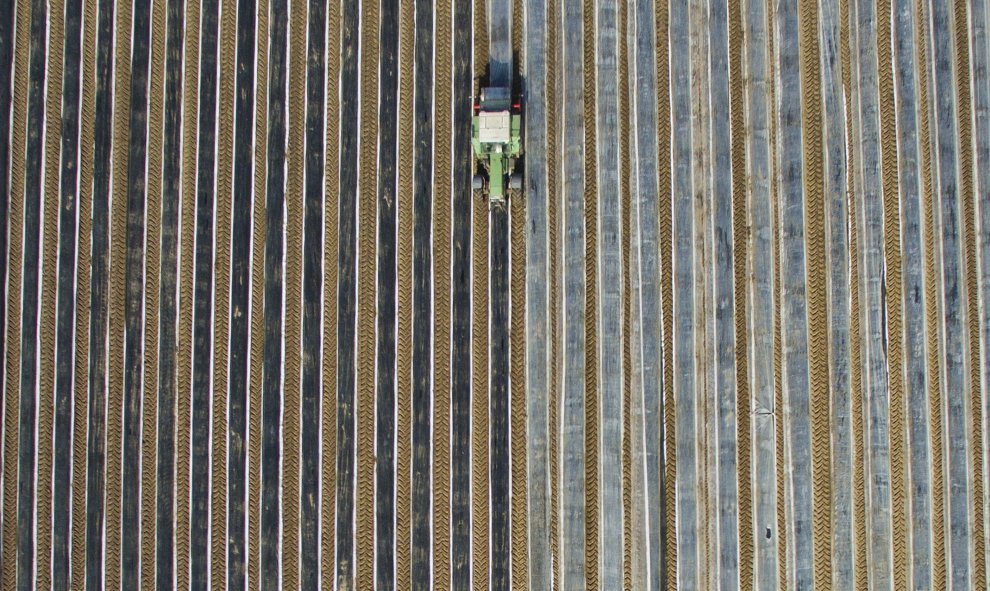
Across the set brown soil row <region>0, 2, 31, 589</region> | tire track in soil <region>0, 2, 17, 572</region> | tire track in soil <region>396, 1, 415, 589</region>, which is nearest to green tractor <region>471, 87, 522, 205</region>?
tire track in soil <region>396, 1, 415, 589</region>

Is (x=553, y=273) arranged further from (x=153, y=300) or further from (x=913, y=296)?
(x=153, y=300)

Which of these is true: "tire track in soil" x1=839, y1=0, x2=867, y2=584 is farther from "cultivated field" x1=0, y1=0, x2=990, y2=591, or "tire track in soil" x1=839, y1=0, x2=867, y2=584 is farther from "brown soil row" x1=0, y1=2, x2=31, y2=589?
"brown soil row" x1=0, y1=2, x2=31, y2=589

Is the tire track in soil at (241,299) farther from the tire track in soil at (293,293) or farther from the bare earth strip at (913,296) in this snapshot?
the bare earth strip at (913,296)

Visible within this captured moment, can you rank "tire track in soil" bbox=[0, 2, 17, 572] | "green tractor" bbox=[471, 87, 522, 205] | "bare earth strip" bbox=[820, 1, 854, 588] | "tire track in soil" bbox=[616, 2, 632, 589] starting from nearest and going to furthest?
"green tractor" bbox=[471, 87, 522, 205]
"bare earth strip" bbox=[820, 1, 854, 588]
"tire track in soil" bbox=[616, 2, 632, 589]
"tire track in soil" bbox=[0, 2, 17, 572]

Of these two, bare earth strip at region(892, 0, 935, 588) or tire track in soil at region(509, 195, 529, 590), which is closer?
bare earth strip at region(892, 0, 935, 588)

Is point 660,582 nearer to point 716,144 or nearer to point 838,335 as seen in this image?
point 838,335

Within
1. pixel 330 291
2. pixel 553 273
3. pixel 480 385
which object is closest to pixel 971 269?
pixel 553 273

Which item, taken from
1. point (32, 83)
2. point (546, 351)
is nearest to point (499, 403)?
point (546, 351)
